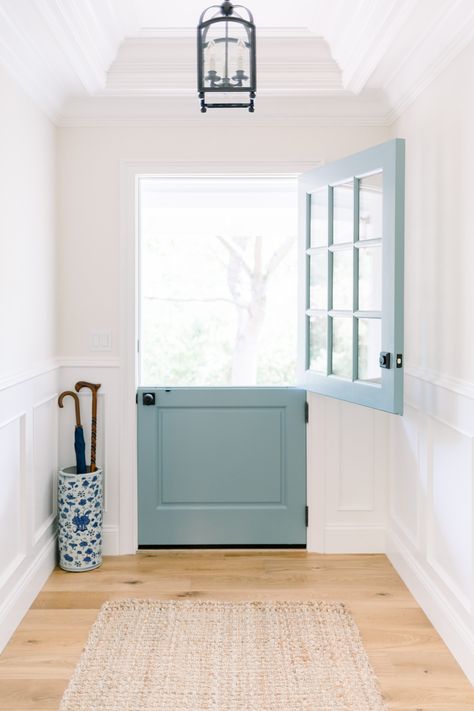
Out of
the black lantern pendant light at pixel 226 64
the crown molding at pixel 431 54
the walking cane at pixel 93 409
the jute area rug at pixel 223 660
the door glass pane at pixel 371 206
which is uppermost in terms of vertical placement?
the crown molding at pixel 431 54

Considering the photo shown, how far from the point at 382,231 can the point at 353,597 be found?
66.1 inches

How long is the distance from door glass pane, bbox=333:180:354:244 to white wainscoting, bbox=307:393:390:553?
36.3 inches

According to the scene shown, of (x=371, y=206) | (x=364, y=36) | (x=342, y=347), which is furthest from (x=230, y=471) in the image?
(x=364, y=36)

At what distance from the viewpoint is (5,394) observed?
109 inches

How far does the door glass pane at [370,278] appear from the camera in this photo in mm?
3064

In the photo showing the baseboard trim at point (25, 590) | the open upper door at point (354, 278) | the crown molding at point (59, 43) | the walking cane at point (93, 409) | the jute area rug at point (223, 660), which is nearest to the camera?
the jute area rug at point (223, 660)

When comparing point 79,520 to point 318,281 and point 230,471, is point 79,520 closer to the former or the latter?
point 230,471

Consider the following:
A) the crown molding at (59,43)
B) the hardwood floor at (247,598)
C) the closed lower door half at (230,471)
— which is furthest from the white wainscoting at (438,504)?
the crown molding at (59,43)

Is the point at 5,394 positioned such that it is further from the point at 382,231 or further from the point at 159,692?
the point at 382,231

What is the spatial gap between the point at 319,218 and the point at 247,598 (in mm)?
1889

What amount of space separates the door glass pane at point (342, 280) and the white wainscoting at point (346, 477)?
0.63 m

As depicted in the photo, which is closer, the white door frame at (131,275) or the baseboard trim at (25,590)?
the baseboard trim at (25,590)

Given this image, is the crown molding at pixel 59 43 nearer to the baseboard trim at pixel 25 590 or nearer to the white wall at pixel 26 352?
the white wall at pixel 26 352

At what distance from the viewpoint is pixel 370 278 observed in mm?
3125
